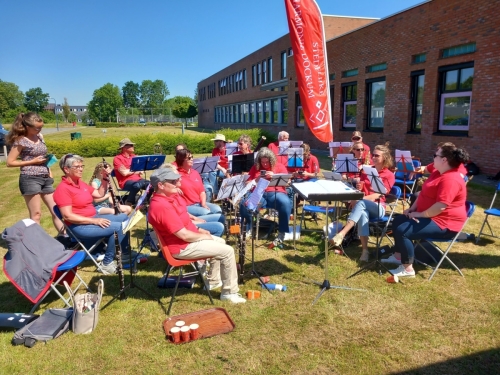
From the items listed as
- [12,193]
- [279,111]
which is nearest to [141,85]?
[279,111]

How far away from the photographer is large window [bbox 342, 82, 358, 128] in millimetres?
17141

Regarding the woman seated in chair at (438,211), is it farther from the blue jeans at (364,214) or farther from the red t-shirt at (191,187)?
the red t-shirt at (191,187)

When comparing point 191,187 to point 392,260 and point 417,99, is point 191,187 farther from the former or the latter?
point 417,99

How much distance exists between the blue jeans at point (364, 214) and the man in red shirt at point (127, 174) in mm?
4479

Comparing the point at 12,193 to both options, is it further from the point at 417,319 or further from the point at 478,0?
the point at 478,0

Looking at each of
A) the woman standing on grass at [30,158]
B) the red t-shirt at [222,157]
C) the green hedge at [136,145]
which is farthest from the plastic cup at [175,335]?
the green hedge at [136,145]

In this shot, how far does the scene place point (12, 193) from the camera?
11.0 meters

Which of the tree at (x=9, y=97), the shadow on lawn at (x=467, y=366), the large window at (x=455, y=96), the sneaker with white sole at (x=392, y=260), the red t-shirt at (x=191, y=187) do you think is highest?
the tree at (x=9, y=97)

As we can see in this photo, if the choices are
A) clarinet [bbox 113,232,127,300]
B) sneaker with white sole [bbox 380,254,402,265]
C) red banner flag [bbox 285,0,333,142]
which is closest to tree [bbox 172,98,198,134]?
red banner flag [bbox 285,0,333,142]

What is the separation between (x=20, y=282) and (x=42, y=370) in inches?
40.5

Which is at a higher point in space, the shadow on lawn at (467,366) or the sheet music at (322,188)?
the sheet music at (322,188)

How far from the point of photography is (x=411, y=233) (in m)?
4.56

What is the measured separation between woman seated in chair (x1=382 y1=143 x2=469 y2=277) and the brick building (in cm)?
731

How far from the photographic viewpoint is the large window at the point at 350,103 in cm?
1714
